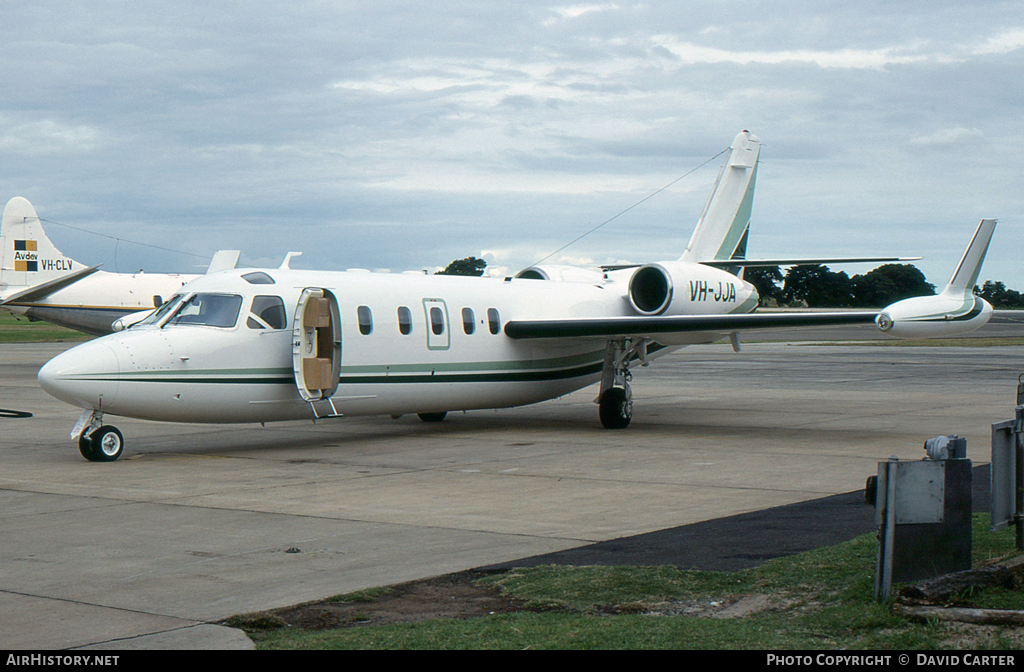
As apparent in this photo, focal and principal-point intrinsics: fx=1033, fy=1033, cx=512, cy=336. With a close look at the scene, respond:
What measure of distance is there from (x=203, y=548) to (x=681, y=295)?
41.0 feet

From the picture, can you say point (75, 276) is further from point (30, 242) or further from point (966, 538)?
point (966, 538)

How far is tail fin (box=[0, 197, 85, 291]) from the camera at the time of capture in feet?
125

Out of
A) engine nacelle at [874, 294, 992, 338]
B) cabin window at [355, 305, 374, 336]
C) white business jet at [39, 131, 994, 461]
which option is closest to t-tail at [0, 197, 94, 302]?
white business jet at [39, 131, 994, 461]

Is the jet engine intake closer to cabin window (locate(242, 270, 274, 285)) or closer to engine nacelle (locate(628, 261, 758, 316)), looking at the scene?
engine nacelle (locate(628, 261, 758, 316))

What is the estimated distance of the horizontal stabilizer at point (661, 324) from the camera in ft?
53.7

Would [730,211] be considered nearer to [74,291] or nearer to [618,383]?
[618,383]

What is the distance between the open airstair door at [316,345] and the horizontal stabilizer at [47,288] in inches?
838

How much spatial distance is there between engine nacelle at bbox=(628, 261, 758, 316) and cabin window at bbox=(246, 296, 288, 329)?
7.53m

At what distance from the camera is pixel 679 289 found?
62.0 ft

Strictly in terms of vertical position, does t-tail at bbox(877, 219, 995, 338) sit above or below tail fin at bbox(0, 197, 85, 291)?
below

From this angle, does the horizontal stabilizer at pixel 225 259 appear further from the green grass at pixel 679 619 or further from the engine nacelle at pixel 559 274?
the green grass at pixel 679 619

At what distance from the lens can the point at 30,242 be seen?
38812mm

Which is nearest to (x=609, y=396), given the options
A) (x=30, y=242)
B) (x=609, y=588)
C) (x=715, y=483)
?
(x=715, y=483)

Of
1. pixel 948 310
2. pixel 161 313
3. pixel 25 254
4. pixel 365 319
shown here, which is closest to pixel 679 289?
pixel 948 310
